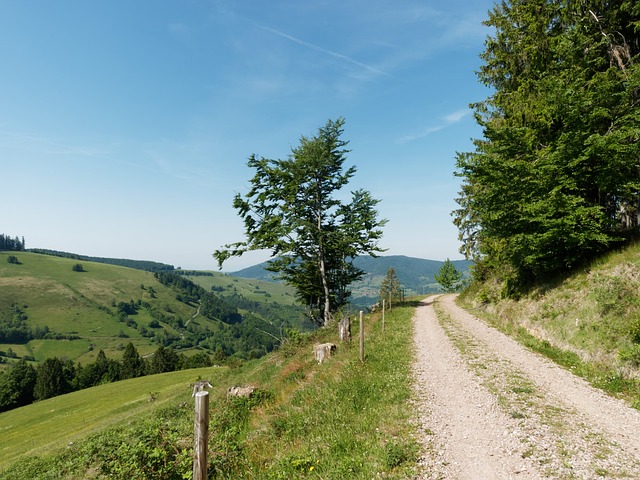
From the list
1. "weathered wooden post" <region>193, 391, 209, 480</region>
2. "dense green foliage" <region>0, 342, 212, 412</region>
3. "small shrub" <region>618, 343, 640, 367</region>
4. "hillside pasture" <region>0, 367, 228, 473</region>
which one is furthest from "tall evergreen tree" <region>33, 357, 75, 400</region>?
"small shrub" <region>618, 343, 640, 367</region>

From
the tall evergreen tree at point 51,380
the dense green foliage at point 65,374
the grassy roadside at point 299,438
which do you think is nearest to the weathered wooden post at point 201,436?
the grassy roadside at point 299,438

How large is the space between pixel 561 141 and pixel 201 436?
1889 cm

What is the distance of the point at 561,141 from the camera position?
15398 mm

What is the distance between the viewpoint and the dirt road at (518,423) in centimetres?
594

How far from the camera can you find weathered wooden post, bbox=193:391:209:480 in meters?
4.79

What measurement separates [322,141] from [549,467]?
28.2 m

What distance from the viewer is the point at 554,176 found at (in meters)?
16.0

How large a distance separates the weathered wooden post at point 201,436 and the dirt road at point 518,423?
13.3 feet

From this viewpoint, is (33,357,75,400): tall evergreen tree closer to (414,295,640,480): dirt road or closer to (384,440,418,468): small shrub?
(414,295,640,480): dirt road

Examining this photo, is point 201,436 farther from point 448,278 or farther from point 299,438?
point 448,278

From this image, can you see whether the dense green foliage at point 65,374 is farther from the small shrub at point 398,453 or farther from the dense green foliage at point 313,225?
the small shrub at point 398,453

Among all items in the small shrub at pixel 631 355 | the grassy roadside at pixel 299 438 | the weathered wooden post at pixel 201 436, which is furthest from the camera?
the small shrub at pixel 631 355

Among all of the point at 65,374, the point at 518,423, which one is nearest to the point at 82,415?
the point at 518,423

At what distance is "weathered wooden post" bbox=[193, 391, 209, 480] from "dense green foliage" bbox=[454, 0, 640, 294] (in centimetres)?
1659
